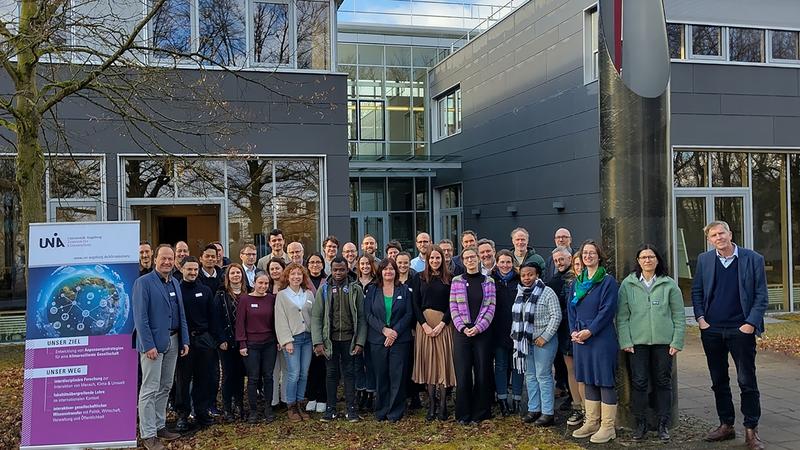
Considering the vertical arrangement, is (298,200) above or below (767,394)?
above

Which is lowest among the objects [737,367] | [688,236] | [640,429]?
[640,429]

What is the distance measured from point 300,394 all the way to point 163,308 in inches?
69.7

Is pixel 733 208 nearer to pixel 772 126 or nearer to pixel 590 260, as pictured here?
pixel 772 126

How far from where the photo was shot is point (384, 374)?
22.2ft

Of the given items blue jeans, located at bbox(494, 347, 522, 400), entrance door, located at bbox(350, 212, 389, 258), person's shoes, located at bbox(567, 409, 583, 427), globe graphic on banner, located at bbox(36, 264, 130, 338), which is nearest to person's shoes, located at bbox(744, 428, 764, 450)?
person's shoes, located at bbox(567, 409, 583, 427)

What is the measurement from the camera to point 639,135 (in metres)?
6.18

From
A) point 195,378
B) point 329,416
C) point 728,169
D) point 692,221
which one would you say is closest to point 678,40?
point 728,169

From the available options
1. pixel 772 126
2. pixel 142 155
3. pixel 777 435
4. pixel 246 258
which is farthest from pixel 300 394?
pixel 772 126

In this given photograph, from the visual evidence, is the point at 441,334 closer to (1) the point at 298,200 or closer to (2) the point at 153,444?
(2) the point at 153,444

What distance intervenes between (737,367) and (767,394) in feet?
7.62

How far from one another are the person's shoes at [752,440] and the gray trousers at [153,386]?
5198mm

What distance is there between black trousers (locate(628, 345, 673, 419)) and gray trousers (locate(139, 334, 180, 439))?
424cm

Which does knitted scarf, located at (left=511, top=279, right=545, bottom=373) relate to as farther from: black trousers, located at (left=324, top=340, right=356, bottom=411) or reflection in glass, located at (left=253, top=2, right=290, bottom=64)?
reflection in glass, located at (left=253, top=2, right=290, bottom=64)

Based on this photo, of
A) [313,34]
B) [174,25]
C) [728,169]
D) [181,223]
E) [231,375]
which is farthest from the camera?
[728,169]
